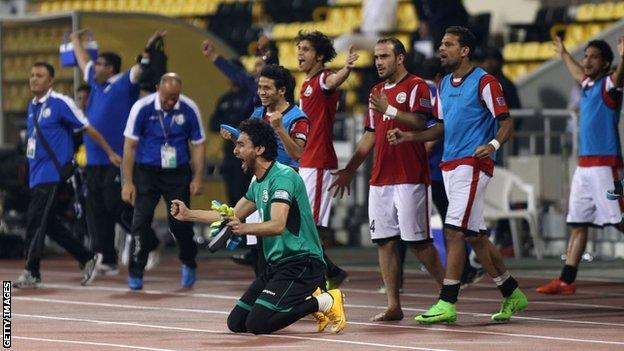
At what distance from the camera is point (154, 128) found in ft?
54.4

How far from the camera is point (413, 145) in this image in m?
13.3

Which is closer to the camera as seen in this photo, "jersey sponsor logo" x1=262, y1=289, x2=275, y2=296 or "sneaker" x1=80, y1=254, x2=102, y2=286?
"jersey sponsor logo" x1=262, y1=289, x2=275, y2=296

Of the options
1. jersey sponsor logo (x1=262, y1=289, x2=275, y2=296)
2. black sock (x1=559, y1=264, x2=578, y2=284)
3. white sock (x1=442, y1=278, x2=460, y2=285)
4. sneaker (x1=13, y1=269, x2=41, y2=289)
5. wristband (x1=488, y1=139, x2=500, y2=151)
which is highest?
wristband (x1=488, y1=139, x2=500, y2=151)

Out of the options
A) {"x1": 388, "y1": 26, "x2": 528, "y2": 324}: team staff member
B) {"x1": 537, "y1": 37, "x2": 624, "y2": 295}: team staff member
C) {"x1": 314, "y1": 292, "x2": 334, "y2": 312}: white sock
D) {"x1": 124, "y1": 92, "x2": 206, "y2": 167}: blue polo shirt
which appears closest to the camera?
{"x1": 314, "y1": 292, "x2": 334, "y2": 312}: white sock

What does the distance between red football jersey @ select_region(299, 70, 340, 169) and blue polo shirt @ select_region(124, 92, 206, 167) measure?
2576 millimetres

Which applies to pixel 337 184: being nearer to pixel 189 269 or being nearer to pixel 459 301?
pixel 459 301

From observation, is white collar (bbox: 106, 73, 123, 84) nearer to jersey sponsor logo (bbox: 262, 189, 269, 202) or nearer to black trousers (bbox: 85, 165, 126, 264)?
black trousers (bbox: 85, 165, 126, 264)

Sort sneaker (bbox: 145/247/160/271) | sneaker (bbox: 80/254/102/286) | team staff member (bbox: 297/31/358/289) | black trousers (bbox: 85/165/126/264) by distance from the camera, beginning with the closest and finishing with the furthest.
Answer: team staff member (bbox: 297/31/358/289) → sneaker (bbox: 80/254/102/286) → black trousers (bbox: 85/165/126/264) → sneaker (bbox: 145/247/160/271)

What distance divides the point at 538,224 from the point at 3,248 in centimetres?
644

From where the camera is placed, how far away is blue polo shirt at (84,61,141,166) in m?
18.7

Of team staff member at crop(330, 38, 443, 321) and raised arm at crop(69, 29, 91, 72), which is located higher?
raised arm at crop(69, 29, 91, 72)

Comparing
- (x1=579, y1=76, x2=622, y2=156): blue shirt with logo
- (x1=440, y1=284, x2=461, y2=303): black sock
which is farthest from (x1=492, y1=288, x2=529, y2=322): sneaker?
(x1=579, y1=76, x2=622, y2=156): blue shirt with logo

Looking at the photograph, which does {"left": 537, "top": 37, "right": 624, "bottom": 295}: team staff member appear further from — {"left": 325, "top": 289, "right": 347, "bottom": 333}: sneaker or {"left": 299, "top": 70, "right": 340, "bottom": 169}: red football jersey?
{"left": 325, "top": 289, "right": 347, "bottom": 333}: sneaker

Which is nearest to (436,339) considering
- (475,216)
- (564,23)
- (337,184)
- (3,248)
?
(475,216)
